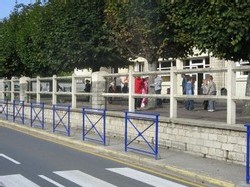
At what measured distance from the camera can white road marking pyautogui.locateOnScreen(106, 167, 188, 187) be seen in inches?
384

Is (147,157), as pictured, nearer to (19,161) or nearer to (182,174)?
(182,174)

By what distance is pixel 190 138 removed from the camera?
43.4 ft

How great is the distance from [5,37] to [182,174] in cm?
2952

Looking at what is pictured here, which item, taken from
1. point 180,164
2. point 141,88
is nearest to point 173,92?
point 180,164

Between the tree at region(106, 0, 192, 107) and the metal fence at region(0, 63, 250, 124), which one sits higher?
the tree at region(106, 0, 192, 107)

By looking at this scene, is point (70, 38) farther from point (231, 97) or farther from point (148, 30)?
point (231, 97)

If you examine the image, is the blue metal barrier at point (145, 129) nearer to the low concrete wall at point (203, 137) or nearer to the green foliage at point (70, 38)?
the low concrete wall at point (203, 137)

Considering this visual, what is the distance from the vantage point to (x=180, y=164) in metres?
11.6

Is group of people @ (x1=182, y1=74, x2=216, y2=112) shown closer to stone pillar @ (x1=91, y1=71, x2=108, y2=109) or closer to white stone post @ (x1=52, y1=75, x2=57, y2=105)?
stone pillar @ (x1=91, y1=71, x2=108, y2=109)

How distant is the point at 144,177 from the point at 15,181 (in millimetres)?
2674

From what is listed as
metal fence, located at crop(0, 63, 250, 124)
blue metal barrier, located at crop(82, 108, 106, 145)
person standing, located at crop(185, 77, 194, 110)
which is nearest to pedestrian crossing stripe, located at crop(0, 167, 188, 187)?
metal fence, located at crop(0, 63, 250, 124)

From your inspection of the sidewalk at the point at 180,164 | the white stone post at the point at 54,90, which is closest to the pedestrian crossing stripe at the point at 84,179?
the sidewalk at the point at 180,164

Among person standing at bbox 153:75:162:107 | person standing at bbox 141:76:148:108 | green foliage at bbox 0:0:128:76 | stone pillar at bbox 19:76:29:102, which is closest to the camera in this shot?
person standing at bbox 141:76:148:108

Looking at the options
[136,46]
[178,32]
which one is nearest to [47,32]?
[136,46]
